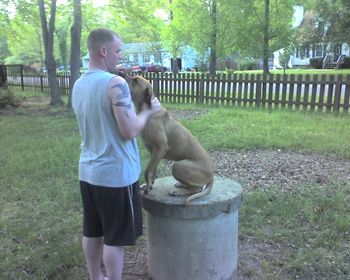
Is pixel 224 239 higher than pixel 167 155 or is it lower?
lower

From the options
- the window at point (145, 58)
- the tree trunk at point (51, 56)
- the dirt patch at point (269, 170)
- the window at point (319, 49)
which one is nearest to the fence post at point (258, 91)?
the dirt patch at point (269, 170)

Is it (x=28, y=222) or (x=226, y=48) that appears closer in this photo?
(x=28, y=222)

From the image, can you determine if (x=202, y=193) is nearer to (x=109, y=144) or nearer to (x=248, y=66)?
(x=109, y=144)

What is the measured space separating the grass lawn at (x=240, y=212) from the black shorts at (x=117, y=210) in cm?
100

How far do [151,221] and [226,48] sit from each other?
17763mm

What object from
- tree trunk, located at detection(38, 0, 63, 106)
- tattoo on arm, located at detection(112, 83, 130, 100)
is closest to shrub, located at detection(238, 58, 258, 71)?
tree trunk, located at detection(38, 0, 63, 106)

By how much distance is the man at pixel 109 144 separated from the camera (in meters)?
2.56

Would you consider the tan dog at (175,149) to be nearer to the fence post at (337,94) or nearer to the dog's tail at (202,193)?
the dog's tail at (202,193)

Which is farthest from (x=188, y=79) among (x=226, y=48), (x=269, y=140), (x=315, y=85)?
(x=269, y=140)

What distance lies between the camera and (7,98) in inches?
573

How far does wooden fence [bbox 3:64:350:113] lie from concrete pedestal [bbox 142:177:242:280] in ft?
29.6

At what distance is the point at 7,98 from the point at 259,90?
338 inches

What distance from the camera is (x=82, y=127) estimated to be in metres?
2.77

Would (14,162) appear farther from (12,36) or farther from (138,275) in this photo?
(12,36)
